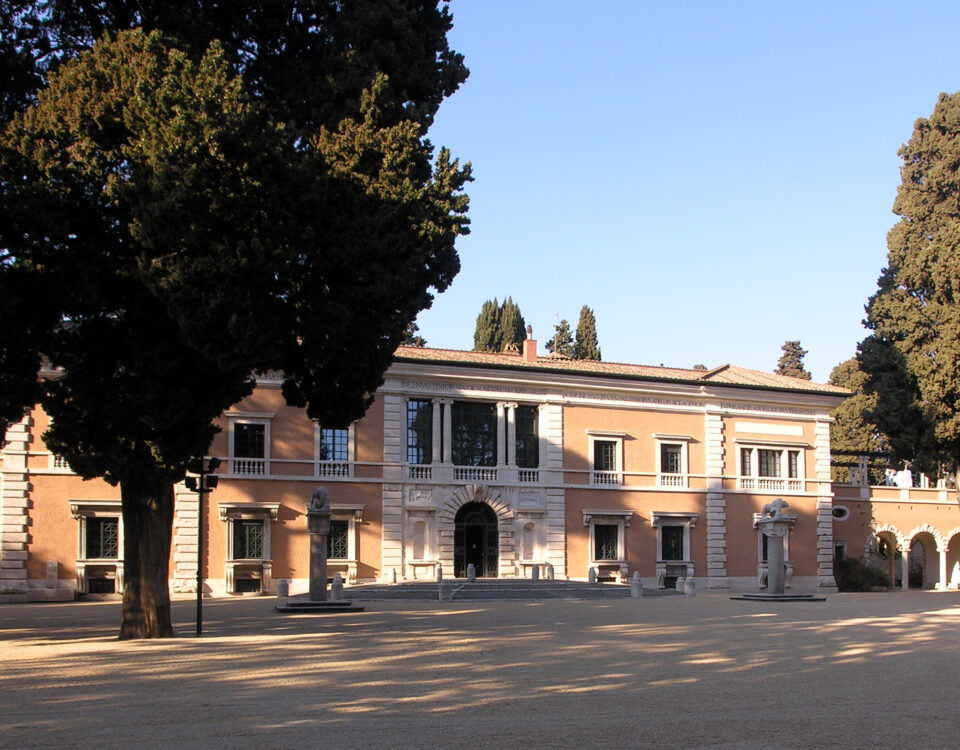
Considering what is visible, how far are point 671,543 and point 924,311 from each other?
12985 mm

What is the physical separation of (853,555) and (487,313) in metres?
29.2

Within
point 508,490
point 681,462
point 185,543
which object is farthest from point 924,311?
point 185,543

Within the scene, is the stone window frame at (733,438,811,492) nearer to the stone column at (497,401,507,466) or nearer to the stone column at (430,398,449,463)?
the stone column at (497,401,507,466)

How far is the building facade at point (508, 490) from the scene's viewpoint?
34844 millimetres

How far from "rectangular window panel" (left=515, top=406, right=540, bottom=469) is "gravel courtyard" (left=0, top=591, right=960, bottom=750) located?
1760 centimetres

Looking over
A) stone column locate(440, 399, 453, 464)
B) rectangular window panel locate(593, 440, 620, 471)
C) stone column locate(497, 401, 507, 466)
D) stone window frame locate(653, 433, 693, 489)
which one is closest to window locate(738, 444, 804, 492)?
stone window frame locate(653, 433, 693, 489)

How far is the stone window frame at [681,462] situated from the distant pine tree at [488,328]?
80.8 feet

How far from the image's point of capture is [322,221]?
17.1 m

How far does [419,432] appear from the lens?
39.4 metres

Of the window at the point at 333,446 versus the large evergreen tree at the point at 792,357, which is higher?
the large evergreen tree at the point at 792,357

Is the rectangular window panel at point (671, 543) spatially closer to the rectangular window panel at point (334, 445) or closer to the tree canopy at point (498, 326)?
the rectangular window panel at point (334, 445)

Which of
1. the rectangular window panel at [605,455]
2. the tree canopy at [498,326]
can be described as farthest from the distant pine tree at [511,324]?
the rectangular window panel at [605,455]

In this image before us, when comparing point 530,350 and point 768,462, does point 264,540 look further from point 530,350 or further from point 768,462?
point 768,462

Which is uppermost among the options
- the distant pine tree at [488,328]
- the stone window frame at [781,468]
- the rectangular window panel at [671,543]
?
the distant pine tree at [488,328]
